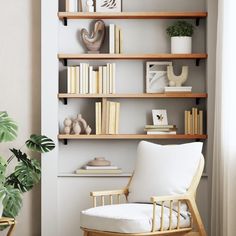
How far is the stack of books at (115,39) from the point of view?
609 centimetres

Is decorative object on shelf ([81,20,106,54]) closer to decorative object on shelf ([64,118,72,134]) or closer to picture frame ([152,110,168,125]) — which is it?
decorative object on shelf ([64,118,72,134])

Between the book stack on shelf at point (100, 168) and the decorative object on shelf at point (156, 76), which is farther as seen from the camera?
the decorative object on shelf at point (156, 76)

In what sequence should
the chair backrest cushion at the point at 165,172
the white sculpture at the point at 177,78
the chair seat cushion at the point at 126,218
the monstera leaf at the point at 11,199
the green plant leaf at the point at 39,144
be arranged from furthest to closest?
the white sculpture at the point at 177,78 < the green plant leaf at the point at 39,144 < the monstera leaf at the point at 11,199 < the chair backrest cushion at the point at 165,172 < the chair seat cushion at the point at 126,218

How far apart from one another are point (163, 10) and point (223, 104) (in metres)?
1.26

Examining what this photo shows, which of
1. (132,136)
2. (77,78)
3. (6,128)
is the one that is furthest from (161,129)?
(6,128)

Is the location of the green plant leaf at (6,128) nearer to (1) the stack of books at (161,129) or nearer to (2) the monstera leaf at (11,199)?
(2) the monstera leaf at (11,199)

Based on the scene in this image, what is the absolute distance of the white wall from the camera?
6215 mm

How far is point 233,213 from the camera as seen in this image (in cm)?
509

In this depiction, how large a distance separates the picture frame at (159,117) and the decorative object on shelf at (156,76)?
187 millimetres

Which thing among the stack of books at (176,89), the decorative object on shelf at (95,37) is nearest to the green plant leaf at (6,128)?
the decorative object on shelf at (95,37)

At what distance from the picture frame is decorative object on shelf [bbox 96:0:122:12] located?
969 millimetres

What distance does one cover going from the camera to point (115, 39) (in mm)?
6102

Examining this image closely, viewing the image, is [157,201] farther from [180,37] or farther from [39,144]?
[180,37]

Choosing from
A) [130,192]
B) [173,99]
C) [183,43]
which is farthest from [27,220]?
[183,43]
